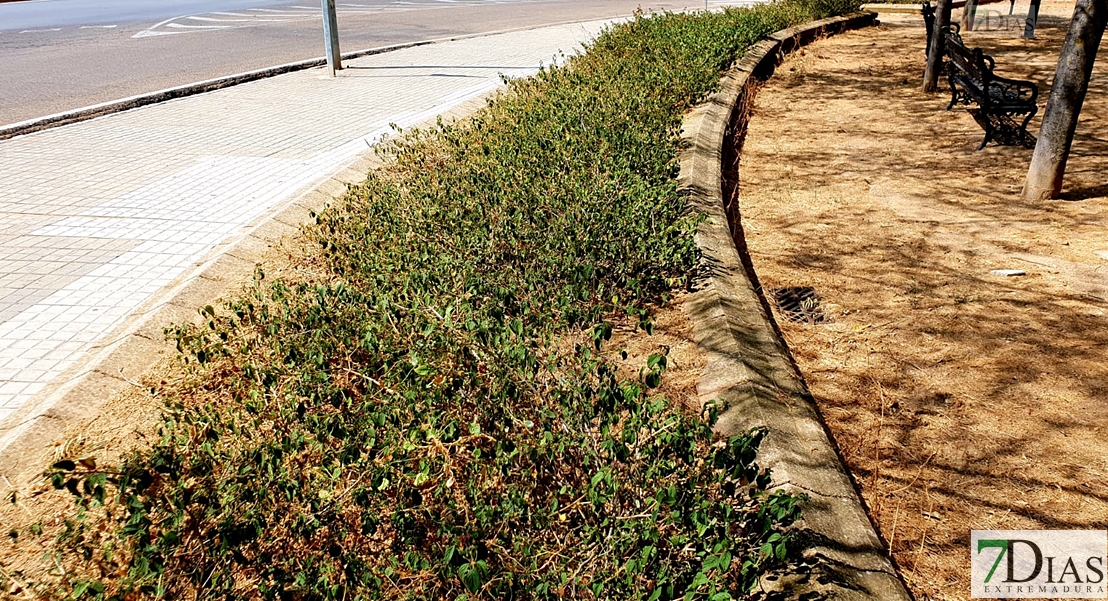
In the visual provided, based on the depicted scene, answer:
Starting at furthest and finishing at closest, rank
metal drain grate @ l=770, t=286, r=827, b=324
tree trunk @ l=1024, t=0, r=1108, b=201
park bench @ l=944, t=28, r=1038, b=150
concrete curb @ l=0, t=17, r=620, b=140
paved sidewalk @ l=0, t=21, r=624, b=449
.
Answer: concrete curb @ l=0, t=17, r=620, b=140
park bench @ l=944, t=28, r=1038, b=150
tree trunk @ l=1024, t=0, r=1108, b=201
metal drain grate @ l=770, t=286, r=827, b=324
paved sidewalk @ l=0, t=21, r=624, b=449

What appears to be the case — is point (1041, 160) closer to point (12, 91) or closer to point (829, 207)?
point (829, 207)

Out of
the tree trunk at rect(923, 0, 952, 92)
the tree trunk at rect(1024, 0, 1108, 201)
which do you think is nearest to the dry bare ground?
the tree trunk at rect(1024, 0, 1108, 201)

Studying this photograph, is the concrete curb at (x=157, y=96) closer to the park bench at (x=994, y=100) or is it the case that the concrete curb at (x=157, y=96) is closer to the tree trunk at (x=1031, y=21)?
the park bench at (x=994, y=100)

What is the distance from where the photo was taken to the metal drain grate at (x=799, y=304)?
17.9 feet

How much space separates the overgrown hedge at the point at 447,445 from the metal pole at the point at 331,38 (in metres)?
9.06

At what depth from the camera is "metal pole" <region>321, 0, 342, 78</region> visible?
13.5 m

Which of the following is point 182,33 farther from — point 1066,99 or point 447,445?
point 447,445

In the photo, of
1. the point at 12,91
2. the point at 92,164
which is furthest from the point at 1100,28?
the point at 12,91

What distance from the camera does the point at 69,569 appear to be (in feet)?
9.77

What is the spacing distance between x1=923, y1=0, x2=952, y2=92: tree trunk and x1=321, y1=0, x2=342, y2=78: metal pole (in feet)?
27.9

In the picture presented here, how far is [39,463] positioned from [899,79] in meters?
12.9

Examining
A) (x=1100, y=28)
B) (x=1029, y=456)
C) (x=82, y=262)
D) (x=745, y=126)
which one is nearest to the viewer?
(x=1029, y=456)

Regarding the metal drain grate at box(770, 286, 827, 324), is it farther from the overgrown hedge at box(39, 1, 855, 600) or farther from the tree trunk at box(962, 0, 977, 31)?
the tree trunk at box(962, 0, 977, 31)

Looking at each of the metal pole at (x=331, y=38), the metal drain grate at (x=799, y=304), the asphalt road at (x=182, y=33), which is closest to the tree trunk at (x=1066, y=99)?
the metal drain grate at (x=799, y=304)
